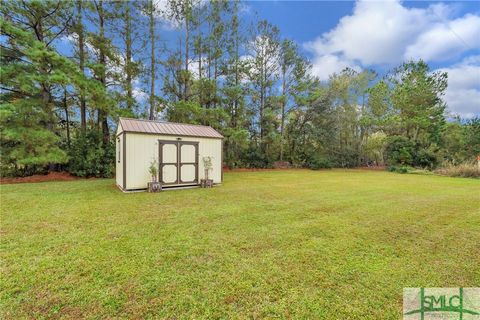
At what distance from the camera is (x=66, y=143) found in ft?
31.5

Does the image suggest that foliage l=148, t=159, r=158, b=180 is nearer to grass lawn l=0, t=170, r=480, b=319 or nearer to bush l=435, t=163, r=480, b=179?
grass lawn l=0, t=170, r=480, b=319

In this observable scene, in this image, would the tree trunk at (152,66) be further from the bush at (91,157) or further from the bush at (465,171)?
the bush at (465,171)

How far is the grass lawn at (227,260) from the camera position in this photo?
1608 mm

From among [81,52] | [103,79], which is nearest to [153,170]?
[103,79]

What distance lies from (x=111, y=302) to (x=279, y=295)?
129 cm

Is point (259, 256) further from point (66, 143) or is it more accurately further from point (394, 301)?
point (66, 143)

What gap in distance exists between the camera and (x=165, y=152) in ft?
22.0

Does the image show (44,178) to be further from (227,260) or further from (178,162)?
(227,260)

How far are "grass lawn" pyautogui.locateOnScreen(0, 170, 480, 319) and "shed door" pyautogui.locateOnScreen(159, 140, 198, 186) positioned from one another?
2.43 meters

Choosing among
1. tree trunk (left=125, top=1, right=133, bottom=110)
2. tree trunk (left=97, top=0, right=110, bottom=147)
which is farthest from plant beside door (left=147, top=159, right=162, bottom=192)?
tree trunk (left=125, top=1, right=133, bottom=110)

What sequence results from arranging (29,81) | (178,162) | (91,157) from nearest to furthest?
(178,162)
(29,81)
(91,157)

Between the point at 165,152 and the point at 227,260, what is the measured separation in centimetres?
512

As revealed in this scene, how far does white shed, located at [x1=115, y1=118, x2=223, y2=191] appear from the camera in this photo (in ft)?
20.4

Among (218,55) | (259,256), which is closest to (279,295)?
(259,256)
